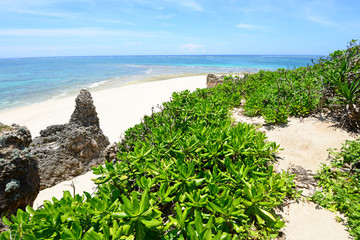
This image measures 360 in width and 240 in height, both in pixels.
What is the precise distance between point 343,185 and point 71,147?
6.78 m

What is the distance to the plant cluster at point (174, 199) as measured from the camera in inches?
60.1

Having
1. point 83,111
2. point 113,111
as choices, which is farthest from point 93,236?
point 113,111

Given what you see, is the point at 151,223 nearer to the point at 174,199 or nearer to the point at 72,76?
the point at 174,199

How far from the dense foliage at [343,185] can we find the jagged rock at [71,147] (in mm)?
6200

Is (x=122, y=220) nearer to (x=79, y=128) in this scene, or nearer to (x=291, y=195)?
(x=291, y=195)

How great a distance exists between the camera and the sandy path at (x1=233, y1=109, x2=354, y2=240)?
217cm

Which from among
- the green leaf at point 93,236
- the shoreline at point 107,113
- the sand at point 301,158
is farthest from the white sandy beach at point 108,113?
the green leaf at point 93,236

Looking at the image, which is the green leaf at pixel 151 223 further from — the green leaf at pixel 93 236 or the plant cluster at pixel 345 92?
the plant cluster at pixel 345 92

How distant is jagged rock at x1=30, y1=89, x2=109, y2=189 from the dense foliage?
244 inches

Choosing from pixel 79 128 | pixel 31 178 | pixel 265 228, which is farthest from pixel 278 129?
pixel 79 128

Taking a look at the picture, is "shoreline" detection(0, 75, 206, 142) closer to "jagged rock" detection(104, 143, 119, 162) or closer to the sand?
the sand

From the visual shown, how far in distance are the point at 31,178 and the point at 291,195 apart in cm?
482

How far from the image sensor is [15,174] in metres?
3.65

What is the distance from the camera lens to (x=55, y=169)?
5.77m
